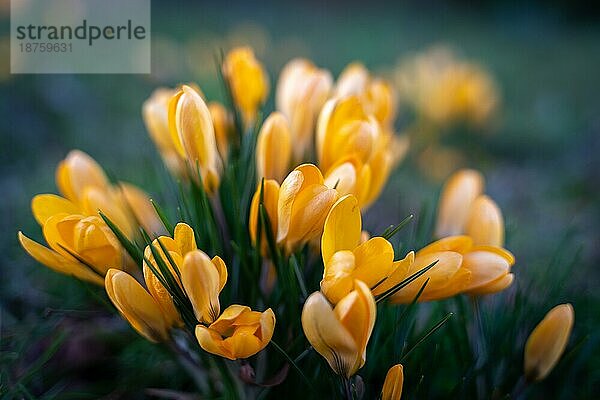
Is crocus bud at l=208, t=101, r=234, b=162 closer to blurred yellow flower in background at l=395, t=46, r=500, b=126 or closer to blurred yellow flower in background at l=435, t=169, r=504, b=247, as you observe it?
blurred yellow flower in background at l=435, t=169, r=504, b=247

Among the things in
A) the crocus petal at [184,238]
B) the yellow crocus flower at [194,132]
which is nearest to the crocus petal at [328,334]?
the crocus petal at [184,238]

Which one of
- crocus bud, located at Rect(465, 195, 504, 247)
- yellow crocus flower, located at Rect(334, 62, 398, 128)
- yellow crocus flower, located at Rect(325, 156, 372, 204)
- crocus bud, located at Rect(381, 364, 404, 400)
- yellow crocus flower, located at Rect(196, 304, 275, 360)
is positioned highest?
yellow crocus flower, located at Rect(334, 62, 398, 128)

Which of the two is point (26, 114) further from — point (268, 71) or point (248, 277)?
point (248, 277)

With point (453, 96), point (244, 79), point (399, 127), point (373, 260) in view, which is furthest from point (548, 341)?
point (399, 127)

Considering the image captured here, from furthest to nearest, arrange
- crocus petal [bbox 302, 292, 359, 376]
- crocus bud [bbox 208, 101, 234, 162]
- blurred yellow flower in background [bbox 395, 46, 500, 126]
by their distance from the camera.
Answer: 1. blurred yellow flower in background [bbox 395, 46, 500, 126]
2. crocus bud [bbox 208, 101, 234, 162]
3. crocus petal [bbox 302, 292, 359, 376]

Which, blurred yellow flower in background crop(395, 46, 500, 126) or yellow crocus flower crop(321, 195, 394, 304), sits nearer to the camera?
yellow crocus flower crop(321, 195, 394, 304)

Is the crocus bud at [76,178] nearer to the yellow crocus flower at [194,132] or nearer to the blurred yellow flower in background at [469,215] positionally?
the yellow crocus flower at [194,132]

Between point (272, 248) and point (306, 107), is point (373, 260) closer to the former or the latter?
point (272, 248)

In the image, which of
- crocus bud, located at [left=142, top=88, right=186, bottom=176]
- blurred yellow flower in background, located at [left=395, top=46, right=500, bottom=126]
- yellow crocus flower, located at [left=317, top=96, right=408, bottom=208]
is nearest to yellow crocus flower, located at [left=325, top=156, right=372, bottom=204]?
yellow crocus flower, located at [left=317, top=96, right=408, bottom=208]
